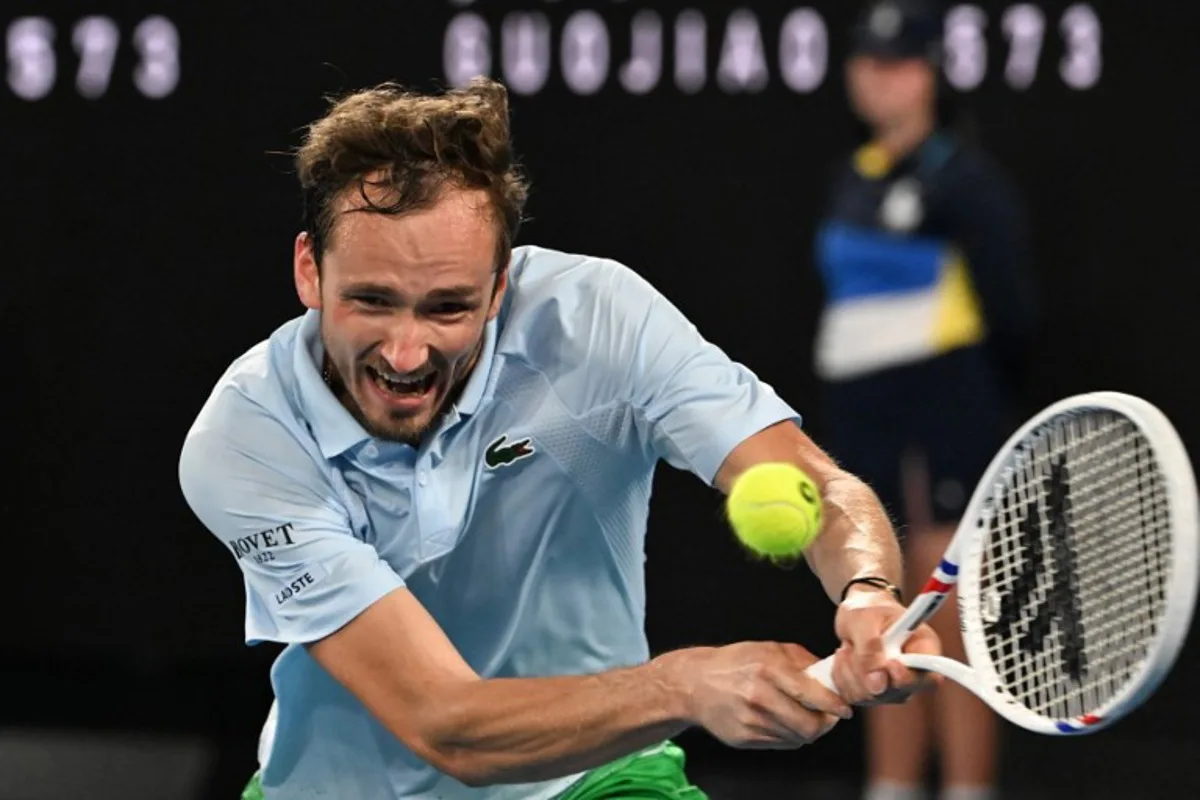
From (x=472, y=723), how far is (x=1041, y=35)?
3333mm

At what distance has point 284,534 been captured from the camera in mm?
3109

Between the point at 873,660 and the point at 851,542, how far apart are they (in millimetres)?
317

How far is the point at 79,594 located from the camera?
20.9ft

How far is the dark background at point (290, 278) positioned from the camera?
5.74m

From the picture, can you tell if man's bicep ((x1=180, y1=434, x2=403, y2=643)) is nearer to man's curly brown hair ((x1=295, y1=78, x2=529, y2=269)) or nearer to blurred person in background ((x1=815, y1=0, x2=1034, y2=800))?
man's curly brown hair ((x1=295, y1=78, x2=529, y2=269))

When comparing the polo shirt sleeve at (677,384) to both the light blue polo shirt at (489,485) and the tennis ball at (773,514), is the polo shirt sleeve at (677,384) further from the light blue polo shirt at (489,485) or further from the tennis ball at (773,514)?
the tennis ball at (773,514)

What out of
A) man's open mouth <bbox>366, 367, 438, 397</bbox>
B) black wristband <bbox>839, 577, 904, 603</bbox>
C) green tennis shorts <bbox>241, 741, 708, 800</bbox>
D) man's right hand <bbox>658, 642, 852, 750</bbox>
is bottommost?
green tennis shorts <bbox>241, 741, 708, 800</bbox>

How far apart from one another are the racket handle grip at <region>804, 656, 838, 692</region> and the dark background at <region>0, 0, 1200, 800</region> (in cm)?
327

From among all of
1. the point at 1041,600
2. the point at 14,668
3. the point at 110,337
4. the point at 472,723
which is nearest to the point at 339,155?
the point at 472,723

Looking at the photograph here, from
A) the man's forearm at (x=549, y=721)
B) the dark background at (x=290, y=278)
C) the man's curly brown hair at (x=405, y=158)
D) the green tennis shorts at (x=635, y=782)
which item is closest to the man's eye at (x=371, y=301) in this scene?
the man's curly brown hair at (x=405, y=158)

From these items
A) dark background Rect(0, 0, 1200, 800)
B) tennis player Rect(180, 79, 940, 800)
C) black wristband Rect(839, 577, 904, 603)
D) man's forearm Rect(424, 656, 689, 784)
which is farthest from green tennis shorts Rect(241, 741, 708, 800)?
dark background Rect(0, 0, 1200, 800)

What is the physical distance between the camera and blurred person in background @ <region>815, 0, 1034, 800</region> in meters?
5.44

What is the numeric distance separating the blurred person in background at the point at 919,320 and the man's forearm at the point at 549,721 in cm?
262

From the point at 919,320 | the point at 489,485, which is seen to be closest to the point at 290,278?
the point at 919,320
